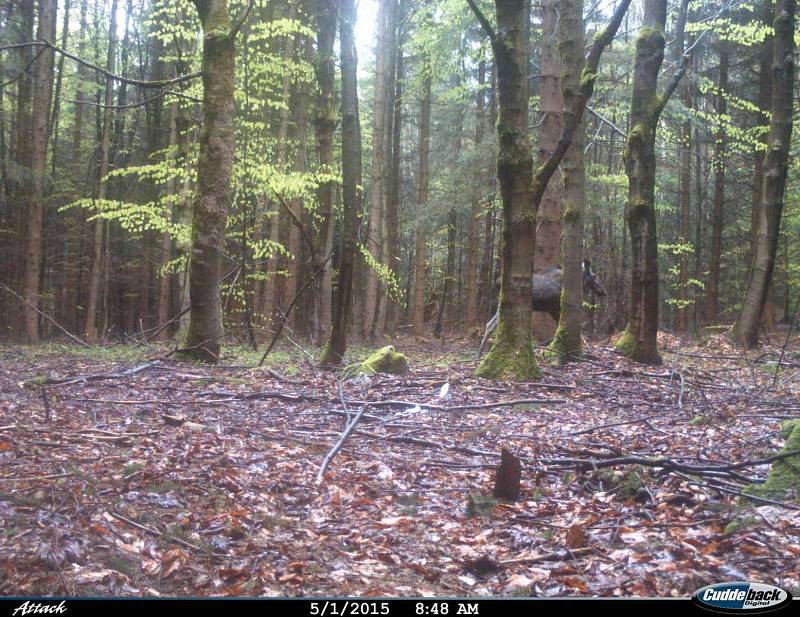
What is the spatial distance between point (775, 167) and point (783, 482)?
430 inches

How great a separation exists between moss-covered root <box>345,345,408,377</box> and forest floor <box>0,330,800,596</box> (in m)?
1.36

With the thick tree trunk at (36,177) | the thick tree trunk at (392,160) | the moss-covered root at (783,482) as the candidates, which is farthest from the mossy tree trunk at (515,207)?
the thick tree trunk at (36,177)

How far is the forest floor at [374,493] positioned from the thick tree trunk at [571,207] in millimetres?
3072

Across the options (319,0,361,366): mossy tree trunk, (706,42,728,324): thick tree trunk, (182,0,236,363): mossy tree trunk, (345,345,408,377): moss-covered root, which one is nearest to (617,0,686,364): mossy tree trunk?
(345,345,408,377): moss-covered root

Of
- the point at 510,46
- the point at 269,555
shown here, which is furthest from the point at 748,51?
the point at 269,555

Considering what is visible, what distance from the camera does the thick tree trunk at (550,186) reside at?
11680 millimetres

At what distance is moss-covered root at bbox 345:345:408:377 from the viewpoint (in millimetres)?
8656

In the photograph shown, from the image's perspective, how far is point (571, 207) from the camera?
Answer: 412 inches

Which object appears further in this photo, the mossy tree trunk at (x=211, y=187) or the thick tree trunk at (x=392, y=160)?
the thick tree trunk at (x=392, y=160)

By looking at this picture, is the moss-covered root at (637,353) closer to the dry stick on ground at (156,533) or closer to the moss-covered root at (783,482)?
the moss-covered root at (783,482)

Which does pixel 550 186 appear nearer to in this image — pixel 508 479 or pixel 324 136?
pixel 324 136

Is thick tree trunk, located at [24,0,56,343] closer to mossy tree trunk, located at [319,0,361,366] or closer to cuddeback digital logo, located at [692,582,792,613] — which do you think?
mossy tree trunk, located at [319,0,361,366]

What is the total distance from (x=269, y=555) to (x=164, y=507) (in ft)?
2.46

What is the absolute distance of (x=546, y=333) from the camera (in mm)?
12117
